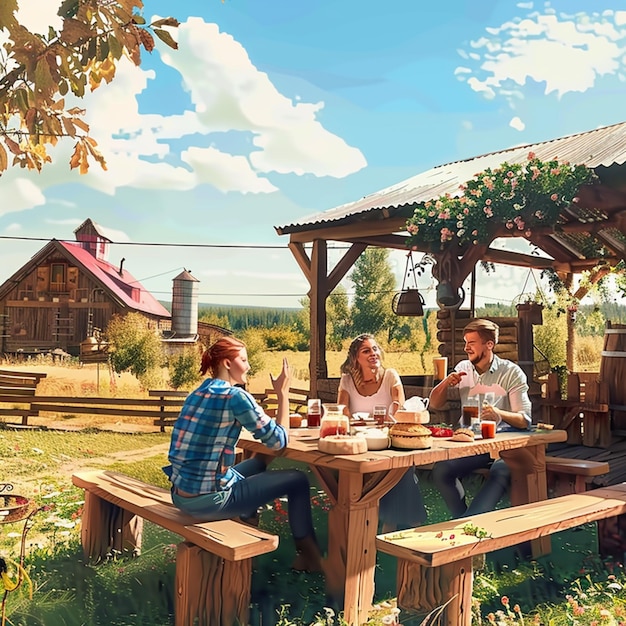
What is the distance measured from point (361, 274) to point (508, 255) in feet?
67.8

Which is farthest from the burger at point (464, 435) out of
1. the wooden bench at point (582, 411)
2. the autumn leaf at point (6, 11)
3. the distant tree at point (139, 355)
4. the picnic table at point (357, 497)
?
the distant tree at point (139, 355)

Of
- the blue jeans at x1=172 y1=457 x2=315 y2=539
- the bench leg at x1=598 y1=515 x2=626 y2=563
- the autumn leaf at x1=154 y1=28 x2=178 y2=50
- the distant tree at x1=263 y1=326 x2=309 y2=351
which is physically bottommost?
the bench leg at x1=598 y1=515 x2=626 y2=563

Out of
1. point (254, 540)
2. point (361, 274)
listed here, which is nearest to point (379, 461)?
point (254, 540)

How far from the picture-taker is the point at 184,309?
26844 mm

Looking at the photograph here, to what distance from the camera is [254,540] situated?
2.80m

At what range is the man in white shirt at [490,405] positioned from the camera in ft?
13.6

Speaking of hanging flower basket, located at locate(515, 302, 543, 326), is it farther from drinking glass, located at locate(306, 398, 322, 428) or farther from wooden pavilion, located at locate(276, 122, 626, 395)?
drinking glass, located at locate(306, 398, 322, 428)

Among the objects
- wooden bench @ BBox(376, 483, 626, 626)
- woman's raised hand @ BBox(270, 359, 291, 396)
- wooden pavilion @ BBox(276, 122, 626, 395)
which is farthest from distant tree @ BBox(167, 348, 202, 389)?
wooden bench @ BBox(376, 483, 626, 626)

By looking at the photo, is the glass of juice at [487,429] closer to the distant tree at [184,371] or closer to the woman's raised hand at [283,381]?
the woman's raised hand at [283,381]

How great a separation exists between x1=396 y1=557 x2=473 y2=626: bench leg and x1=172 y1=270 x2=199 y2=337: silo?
24.4 m

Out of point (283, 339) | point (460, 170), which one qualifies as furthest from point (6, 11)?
point (283, 339)

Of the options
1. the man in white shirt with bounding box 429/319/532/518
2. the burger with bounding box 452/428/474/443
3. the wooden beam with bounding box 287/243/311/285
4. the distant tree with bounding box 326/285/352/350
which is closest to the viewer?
the burger with bounding box 452/428/474/443

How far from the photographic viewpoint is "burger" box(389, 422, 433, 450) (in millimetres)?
3445

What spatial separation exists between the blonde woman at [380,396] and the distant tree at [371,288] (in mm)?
25969
